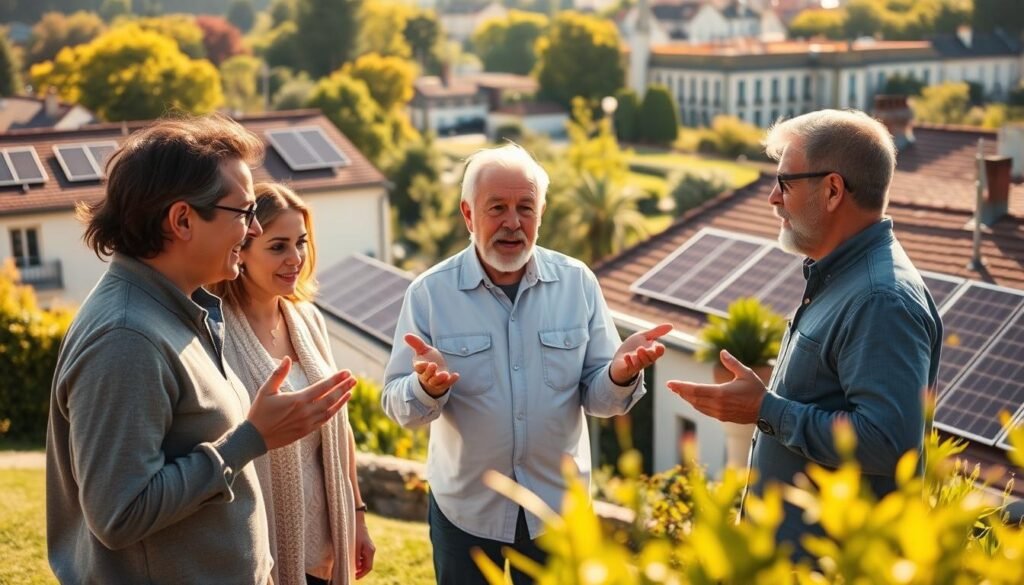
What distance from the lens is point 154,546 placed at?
2812 mm

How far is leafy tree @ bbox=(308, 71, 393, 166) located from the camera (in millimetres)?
47469

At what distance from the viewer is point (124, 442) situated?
2.62 metres

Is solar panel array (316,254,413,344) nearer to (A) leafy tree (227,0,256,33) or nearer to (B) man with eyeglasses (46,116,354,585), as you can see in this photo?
(B) man with eyeglasses (46,116,354,585)

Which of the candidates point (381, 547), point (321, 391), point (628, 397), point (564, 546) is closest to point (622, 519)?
point (381, 547)

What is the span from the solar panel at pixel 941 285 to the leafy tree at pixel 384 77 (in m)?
51.2

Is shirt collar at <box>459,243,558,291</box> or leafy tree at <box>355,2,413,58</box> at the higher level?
shirt collar at <box>459,243,558,291</box>

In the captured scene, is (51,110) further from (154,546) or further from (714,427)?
(154,546)

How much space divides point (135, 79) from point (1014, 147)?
38.3 meters

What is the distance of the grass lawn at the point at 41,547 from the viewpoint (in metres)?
6.17

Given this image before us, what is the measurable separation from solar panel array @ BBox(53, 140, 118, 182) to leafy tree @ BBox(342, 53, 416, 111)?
117 feet

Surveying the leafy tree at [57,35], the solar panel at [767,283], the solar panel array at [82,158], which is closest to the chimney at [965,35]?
the leafy tree at [57,35]

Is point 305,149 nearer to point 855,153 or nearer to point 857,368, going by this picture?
point 855,153

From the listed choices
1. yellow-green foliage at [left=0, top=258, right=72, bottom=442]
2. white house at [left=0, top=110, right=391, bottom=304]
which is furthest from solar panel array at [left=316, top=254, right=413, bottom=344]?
white house at [left=0, top=110, right=391, bottom=304]

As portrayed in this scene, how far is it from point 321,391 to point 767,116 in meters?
76.3
